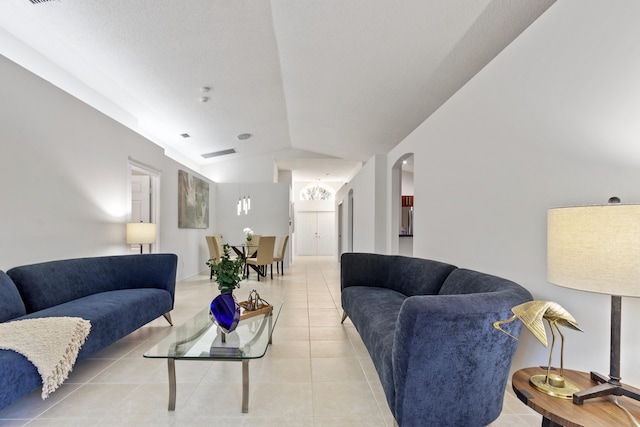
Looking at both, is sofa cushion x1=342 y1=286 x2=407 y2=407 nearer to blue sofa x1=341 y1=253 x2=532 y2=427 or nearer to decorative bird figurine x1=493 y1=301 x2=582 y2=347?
blue sofa x1=341 y1=253 x2=532 y2=427

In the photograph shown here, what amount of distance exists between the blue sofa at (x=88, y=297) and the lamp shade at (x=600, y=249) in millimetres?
2598

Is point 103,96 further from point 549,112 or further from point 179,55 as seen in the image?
point 549,112

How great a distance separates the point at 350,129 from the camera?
21.7ft

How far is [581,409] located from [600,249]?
56cm

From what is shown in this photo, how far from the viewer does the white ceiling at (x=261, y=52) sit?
9.92ft

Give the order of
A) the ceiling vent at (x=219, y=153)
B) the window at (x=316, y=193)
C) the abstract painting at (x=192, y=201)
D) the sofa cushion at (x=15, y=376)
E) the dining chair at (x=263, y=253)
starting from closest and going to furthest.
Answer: the sofa cushion at (x=15, y=376) → the abstract painting at (x=192, y=201) → the dining chair at (x=263, y=253) → the ceiling vent at (x=219, y=153) → the window at (x=316, y=193)

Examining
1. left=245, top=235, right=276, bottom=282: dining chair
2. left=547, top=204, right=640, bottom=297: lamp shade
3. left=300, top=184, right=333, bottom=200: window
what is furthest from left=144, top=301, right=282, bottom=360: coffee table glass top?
left=300, top=184, right=333, bottom=200: window

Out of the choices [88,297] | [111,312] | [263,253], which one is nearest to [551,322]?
[111,312]

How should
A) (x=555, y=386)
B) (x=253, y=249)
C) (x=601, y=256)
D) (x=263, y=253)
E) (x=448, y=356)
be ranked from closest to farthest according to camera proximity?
(x=601, y=256)
(x=555, y=386)
(x=448, y=356)
(x=263, y=253)
(x=253, y=249)

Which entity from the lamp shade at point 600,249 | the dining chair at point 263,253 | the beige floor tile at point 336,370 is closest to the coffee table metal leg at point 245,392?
the beige floor tile at point 336,370

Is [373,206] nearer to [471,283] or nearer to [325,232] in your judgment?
[471,283]

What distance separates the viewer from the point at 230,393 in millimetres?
2080

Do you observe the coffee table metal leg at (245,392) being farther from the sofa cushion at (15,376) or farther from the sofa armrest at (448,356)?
→ the sofa cushion at (15,376)

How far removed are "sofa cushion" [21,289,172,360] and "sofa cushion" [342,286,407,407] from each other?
1919 millimetres
